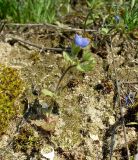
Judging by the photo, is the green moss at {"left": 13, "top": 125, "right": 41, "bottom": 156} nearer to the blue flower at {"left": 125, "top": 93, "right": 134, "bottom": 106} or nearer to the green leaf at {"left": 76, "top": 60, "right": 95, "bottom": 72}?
the green leaf at {"left": 76, "top": 60, "right": 95, "bottom": 72}

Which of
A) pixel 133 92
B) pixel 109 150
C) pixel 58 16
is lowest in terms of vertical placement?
pixel 109 150

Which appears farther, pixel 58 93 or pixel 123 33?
pixel 123 33

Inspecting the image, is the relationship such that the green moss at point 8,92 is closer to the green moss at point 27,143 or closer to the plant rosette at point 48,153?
the green moss at point 27,143

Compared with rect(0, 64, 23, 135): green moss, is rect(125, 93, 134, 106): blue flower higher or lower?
lower

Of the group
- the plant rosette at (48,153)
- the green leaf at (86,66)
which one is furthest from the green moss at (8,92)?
the green leaf at (86,66)

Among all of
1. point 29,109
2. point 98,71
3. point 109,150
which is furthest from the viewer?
point 98,71

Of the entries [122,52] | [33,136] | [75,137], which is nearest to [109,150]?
[75,137]

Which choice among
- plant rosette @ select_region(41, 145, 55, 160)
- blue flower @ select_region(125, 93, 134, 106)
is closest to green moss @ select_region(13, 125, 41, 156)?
plant rosette @ select_region(41, 145, 55, 160)

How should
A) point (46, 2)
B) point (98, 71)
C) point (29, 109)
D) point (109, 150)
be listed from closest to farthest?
point (109, 150), point (29, 109), point (98, 71), point (46, 2)

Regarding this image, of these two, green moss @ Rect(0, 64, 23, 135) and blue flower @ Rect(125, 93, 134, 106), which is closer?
green moss @ Rect(0, 64, 23, 135)

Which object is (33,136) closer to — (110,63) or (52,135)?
(52,135)
